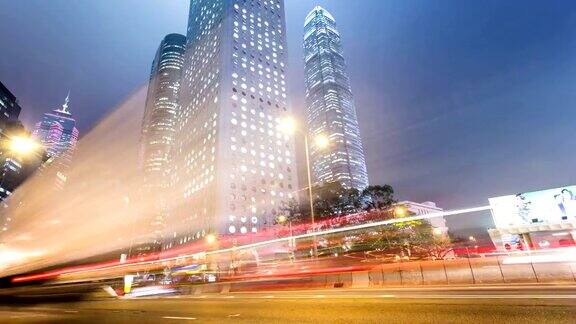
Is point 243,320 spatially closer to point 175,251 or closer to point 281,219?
point 281,219

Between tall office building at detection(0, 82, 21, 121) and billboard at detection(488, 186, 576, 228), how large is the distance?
510ft

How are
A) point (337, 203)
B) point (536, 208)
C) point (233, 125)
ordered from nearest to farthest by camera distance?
point (536, 208), point (337, 203), point (233, 125)

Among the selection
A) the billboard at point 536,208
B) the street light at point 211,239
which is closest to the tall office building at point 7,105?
the street light at point 211,239

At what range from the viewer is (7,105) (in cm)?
12012

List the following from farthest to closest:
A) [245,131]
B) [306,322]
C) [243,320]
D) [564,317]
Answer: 1. [245,131]
2. [243,320]
3. [306,322]
4. [564,317]

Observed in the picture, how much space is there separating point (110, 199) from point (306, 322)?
36.0 m

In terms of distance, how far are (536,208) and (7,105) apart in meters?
164

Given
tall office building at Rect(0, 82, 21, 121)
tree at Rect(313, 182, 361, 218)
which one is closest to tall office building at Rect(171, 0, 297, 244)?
tree at Rect(313, 182, 361, 218)

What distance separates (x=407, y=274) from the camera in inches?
610

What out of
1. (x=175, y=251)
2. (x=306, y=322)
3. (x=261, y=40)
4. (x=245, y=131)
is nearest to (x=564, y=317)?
(x=306, y=322)

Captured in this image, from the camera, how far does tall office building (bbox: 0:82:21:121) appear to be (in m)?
116

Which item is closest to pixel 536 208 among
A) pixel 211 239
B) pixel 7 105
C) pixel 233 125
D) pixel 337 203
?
pixel 337 203

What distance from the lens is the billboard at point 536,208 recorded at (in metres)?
22.5

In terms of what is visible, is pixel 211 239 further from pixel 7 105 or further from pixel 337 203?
pixel 7 105
